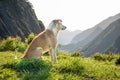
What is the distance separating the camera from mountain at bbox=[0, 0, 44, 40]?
212 feet

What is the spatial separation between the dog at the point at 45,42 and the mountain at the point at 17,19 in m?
44.5

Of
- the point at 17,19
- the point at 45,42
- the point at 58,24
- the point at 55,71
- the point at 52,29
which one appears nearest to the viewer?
the point at 55,71

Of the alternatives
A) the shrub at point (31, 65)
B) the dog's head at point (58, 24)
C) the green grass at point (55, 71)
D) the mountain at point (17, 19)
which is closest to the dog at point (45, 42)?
the dog's head at point (58, 24)

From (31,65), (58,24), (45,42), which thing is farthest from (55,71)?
(58,24)

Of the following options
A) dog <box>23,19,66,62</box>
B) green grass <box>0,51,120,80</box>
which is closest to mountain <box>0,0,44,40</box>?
dog <box>23,19,66,62</box>

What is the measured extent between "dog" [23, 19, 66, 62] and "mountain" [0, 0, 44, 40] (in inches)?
1751

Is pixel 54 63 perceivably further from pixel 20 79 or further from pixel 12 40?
pixel 12 40

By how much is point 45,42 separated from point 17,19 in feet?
200

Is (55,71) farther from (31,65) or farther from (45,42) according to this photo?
(45,42)

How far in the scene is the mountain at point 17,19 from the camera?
212 ft

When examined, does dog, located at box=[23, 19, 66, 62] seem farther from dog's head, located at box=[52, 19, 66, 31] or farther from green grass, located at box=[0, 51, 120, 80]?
green grass, located at box=[0, 51, 120, 80]

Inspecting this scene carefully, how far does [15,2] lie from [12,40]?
5361 centimetres

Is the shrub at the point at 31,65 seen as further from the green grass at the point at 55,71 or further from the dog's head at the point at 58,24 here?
the dog's head at the point at 58,24

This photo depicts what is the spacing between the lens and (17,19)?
238 ft
